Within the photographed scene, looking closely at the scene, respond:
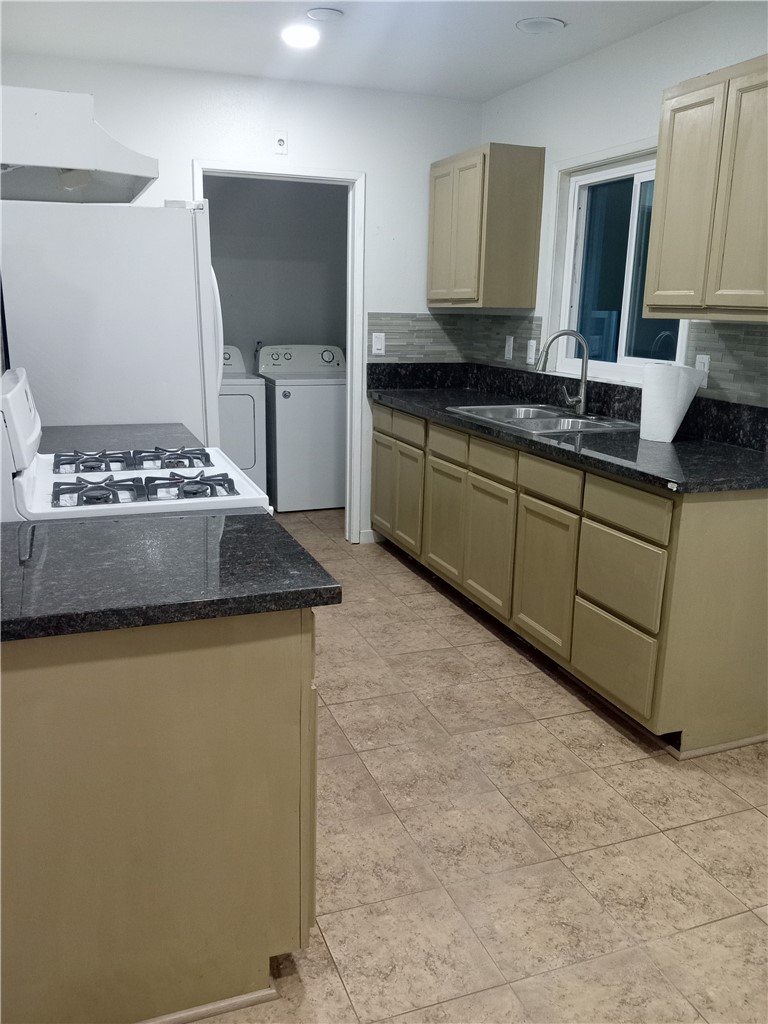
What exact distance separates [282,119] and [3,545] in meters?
3.26

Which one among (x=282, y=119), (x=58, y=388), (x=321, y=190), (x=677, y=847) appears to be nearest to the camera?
(x=677, y=847)

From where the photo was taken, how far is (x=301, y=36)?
3.32 metres

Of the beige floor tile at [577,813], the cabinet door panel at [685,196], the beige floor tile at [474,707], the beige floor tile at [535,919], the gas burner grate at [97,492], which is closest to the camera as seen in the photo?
the beige floor tile at [535,919]

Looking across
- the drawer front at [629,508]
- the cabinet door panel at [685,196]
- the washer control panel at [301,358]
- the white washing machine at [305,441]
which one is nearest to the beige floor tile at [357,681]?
the drawer front at [629,508]

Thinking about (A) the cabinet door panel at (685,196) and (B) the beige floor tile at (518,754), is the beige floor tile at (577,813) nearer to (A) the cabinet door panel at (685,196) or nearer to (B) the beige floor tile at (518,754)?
(B) the beige floor tile at (518,754)

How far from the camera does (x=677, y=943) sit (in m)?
1.77

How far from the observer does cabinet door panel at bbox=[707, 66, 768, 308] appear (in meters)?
2.32

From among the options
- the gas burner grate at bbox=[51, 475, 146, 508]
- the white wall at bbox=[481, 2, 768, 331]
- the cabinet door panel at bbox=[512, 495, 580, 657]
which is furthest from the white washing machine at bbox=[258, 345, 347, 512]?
the gas burner grate at bbox=[51, 475, 146, 508]

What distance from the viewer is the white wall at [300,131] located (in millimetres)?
3762

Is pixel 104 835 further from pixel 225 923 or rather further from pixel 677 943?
pixel 677 943

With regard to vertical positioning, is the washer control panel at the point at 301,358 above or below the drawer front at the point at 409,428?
above

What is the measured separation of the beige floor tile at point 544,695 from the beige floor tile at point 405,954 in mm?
1034

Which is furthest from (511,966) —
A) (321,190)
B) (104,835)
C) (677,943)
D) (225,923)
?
(321,190)

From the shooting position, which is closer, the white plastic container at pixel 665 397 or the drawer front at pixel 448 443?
the white plastic container at pixel 665 397
